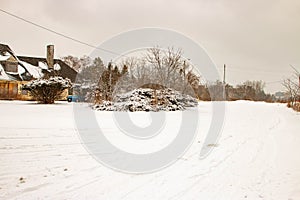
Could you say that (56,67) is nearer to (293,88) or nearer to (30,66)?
(30,66)

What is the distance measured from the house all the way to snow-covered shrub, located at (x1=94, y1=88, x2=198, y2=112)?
564 inches

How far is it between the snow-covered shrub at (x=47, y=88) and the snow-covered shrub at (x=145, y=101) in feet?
15.9

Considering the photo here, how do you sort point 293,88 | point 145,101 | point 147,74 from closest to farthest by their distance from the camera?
point 145,101
point 147,74
point 293,88

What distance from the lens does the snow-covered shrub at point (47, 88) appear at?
18.3 meters

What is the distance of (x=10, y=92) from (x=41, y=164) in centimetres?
2443

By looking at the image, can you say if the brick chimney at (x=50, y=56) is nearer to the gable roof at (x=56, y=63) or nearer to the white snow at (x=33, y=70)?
the gable roof at (x=56, y=63)

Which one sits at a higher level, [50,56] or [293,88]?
[50,56]

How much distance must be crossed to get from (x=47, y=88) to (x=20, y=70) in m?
11.2

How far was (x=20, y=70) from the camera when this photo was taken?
90.3 ft

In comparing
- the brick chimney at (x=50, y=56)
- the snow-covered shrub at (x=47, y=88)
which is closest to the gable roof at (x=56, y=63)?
the brick chimney at (x=50, y=56)

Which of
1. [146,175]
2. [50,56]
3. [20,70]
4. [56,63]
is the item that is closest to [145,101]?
[146,175]

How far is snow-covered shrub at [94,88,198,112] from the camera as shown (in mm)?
15086

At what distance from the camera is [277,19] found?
1081 cm

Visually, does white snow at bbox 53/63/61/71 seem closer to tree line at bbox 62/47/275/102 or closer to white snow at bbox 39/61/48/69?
white snow at bbox 39/61/48/69
